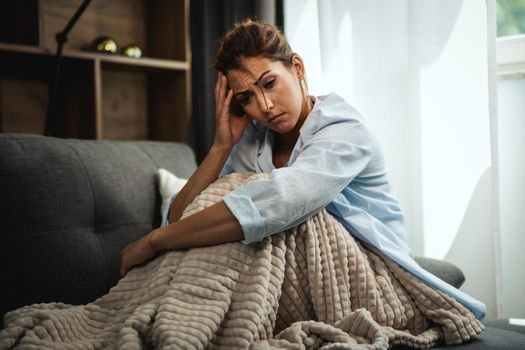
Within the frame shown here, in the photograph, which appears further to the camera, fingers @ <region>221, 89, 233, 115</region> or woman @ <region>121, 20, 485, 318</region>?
fingers @ <region>221, 89, 233, 115</region>

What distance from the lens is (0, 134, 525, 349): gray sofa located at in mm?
1245

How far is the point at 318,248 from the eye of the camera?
1.06 m

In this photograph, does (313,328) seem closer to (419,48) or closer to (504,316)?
(504,316)

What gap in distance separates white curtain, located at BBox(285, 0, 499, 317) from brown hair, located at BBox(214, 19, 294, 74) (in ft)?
1.66

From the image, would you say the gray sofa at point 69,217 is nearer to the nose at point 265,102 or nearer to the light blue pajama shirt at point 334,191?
the light blue pajama shirt at point 334,191

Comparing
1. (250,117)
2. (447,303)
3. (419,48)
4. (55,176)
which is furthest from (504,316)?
(55,176)

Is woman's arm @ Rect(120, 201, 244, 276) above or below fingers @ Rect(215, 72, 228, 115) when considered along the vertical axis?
below

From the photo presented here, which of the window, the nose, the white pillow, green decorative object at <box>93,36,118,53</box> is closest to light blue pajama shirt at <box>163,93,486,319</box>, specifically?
the nose

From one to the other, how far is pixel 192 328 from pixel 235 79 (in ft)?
2.25

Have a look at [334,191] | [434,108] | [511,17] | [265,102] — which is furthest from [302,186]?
[511,17]

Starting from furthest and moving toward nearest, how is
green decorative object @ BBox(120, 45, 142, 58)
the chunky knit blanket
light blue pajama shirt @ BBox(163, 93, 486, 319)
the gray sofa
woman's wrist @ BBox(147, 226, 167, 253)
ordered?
green decorative object @ BBox(120, 45, 142, 58) → the gray sofa → woman's wrist @ BBox(147, 226, 167, 253) → light blue pajama shirt @ BBox(163, 93, 486, 319) → the chunky knit blanket

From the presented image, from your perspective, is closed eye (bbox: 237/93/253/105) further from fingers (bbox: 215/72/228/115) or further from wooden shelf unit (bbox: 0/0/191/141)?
wooden shelf unit (bbox: 0/0/191/141)

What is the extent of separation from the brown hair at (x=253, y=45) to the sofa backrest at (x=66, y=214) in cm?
46

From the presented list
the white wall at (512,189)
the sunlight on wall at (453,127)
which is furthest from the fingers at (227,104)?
the white wall at (512,189)
